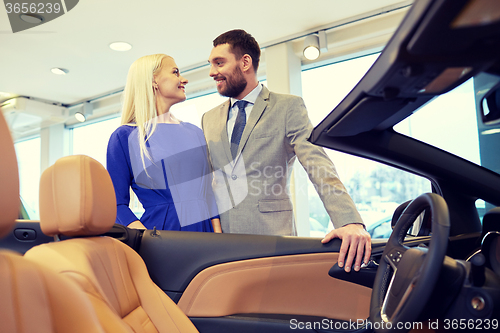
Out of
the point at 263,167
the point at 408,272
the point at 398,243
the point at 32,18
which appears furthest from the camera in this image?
the point at 32,18

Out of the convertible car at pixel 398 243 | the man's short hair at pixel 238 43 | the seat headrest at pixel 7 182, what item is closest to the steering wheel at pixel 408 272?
the convertible car at pixel 398 243

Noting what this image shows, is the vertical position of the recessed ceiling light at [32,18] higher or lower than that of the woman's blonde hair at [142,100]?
higher

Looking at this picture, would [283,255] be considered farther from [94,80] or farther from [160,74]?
[94,80]

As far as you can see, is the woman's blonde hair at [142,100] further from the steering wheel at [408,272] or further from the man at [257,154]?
the steering wheel at [408,272]

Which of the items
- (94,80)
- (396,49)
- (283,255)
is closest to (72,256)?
(283,255)

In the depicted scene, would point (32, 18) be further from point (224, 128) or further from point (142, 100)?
point (224, 128)

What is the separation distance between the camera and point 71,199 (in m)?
0.90

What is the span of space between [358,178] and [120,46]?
2.77 metres

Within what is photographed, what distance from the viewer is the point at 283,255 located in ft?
4.07

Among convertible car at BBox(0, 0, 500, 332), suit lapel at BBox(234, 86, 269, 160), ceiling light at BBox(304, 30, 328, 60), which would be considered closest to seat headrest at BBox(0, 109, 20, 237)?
convertible car at BBox(0, 0, 500, 332)

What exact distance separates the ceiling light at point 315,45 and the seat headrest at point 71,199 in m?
2.76

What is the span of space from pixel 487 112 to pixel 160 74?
4.57ft

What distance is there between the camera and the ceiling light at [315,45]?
10.9 ft

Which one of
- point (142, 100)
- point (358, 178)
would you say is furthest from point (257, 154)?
point (358, 178)
